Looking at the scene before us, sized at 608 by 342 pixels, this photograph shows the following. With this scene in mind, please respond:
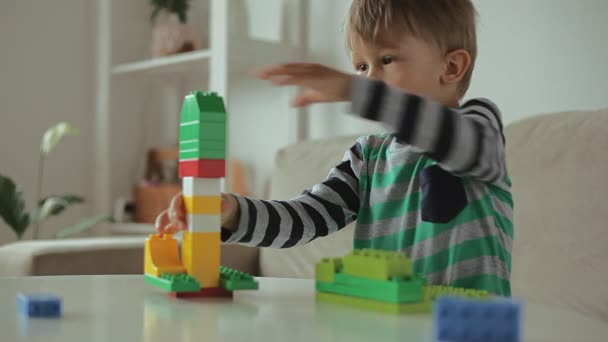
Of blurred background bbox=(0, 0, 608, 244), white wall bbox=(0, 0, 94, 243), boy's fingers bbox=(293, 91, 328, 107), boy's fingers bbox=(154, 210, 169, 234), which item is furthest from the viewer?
white wall bbox=(0, 0, 94, 243)

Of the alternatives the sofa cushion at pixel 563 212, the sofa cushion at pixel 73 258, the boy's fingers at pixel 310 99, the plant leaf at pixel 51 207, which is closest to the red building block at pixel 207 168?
the boy's fingers at pixel 310 99

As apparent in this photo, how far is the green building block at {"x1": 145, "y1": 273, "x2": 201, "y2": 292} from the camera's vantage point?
0.78 meters

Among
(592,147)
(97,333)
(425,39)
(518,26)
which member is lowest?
(97,333)

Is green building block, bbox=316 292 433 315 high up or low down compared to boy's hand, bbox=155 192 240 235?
down

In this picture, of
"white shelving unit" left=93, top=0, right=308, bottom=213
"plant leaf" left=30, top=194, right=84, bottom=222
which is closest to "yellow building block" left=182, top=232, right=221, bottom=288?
"plant leaf" left=30, top=194, right=84, bottom=222

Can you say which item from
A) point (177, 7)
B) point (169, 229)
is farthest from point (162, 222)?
point (177, 7)

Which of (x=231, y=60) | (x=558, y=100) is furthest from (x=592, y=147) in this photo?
(x=231, y=60)

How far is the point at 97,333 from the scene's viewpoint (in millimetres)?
605

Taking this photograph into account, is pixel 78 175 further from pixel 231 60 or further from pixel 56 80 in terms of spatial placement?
pixel 231 60

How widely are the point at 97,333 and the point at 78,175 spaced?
8.18 feet

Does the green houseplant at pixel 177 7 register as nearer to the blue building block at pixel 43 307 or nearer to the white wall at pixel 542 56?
the white wall at pixel 542 56

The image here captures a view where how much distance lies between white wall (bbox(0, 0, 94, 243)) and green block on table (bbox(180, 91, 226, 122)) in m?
2.18

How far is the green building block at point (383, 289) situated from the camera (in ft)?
2.27

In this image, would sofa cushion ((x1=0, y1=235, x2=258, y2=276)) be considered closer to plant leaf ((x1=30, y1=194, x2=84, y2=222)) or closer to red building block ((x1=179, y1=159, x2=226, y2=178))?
plant leaf ((x1=30, y1=194, x2=84, y2=222))
